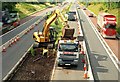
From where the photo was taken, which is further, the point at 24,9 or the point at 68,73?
the point at 24,9

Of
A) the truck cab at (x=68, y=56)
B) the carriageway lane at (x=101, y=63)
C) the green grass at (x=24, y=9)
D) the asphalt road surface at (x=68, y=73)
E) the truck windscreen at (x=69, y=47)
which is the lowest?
the green grass at (x=24, y=9)

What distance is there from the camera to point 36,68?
997 inches

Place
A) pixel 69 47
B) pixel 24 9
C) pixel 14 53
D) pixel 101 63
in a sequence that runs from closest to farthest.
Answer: pixel 69 47 → pixel 101 63 → pixel 14 53 → pixel 24 9

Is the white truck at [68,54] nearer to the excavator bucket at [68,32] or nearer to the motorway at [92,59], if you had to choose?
the motorway at [92,59]

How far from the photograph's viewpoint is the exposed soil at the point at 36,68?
23.0m

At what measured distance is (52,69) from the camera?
25312mm

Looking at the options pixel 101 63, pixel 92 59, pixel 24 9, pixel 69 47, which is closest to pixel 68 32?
pixel 92 59

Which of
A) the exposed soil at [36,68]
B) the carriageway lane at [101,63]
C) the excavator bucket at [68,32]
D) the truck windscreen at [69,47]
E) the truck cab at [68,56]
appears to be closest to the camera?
the exposed soil at [36,68]

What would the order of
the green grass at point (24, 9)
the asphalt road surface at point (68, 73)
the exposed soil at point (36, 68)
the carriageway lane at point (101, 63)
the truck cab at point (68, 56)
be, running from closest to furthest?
the exposed soil at point (36, 68) → the asphalt road surface at point (68, 73) → the carriageway lane at point (101, 63) → the truck cab at point (68, 56) → the green grass at point (24, 9)

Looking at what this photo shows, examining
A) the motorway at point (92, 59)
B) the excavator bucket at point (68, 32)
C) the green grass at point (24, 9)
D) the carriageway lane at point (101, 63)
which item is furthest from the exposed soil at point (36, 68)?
the green grass at point (24, 9)

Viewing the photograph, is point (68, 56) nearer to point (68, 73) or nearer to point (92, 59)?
point (68, 73)

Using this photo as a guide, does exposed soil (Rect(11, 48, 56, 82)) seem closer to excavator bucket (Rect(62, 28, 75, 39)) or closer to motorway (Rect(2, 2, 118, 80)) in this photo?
motorway (Rect(2, 2, 118, 80))

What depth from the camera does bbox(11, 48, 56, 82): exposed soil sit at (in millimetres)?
22972

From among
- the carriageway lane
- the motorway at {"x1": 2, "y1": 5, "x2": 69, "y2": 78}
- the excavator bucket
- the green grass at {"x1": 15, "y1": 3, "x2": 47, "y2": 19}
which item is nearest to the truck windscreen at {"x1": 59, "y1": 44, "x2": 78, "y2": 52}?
Answer: the carriageway lane
